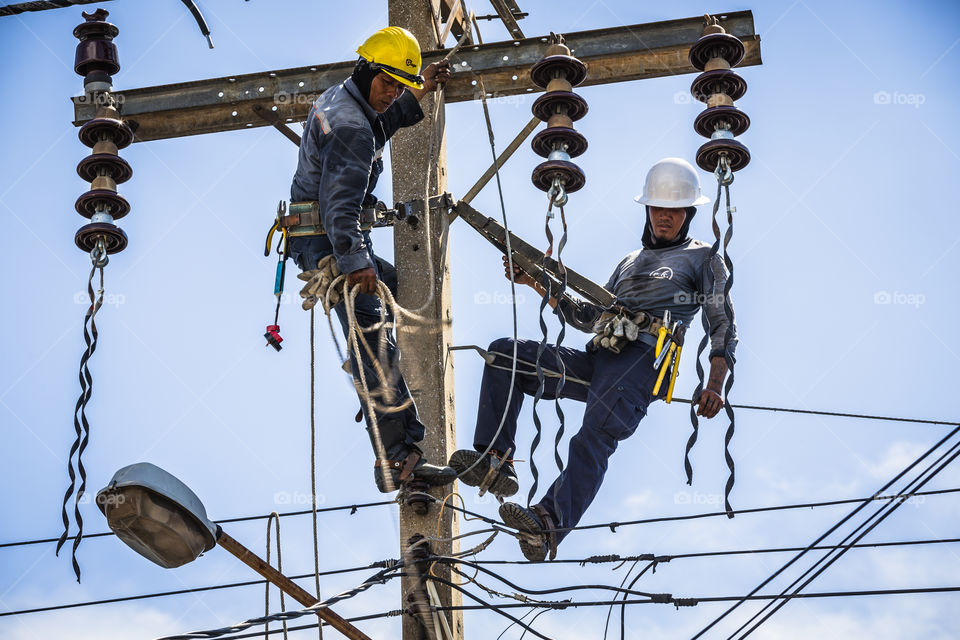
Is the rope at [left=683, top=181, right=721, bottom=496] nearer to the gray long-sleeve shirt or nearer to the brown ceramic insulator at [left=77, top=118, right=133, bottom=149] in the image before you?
the gray long-sleeve shirt

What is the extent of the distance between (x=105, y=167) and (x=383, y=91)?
172 centimetres

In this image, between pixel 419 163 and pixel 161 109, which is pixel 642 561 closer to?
pixel 419 163

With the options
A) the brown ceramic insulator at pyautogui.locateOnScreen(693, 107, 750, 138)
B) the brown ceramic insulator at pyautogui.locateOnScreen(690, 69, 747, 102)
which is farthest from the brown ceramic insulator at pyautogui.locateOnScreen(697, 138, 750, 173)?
the brown ceramic insulator at pyautogui.locateOnScreen(690, 69, 747, 102)

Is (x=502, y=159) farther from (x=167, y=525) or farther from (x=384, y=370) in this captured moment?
(x=167, y=525)

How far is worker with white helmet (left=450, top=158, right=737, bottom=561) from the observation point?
7.08 meters

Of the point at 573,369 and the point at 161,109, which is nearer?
the point at 573,369

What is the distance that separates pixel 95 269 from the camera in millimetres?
7816

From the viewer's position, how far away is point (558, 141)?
7.10 m

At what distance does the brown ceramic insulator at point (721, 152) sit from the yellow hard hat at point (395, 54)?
5.11ft

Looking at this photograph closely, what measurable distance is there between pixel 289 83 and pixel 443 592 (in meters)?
2.94

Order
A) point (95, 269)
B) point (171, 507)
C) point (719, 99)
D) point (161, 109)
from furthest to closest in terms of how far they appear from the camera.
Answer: point (161, 109)
point (95, 269)
point (719, 99)
point (171, 507)

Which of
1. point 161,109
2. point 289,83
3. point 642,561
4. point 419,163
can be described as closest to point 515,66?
point 419,163

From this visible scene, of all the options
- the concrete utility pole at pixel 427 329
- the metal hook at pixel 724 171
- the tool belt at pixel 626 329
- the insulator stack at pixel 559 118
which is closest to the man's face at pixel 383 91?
the concrete utility pole at pixel 427 329

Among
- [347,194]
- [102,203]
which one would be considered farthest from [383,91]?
[102,203]
